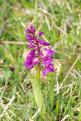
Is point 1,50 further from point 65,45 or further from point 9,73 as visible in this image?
point 65,45

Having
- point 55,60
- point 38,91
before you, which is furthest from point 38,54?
point 55,60

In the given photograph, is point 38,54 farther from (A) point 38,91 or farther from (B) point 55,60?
(B) point 55,60

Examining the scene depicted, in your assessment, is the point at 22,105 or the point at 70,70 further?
the point at 70,70

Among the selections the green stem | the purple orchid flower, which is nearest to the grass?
the green stem

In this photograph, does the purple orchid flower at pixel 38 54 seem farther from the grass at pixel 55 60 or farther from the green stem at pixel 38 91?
the grass at pixel 55 60

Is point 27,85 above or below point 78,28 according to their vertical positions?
below

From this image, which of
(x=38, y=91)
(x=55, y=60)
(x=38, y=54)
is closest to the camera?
(x=38, y=54)

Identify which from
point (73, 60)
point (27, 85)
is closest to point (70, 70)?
point (73, 60)

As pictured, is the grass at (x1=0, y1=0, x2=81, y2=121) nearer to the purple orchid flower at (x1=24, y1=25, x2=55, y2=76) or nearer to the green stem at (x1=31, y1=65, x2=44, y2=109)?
the green stem at (x1=31, y1=65, x2=44, y2=109)

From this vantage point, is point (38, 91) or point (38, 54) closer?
point (38, 54)
